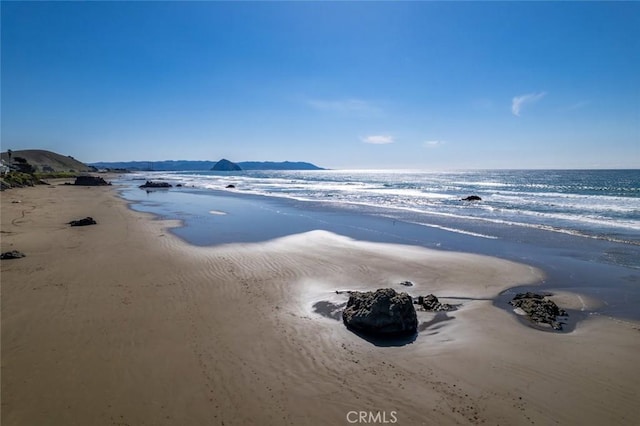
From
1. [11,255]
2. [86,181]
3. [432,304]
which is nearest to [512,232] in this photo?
[432,304]

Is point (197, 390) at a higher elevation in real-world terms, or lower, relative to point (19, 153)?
lower

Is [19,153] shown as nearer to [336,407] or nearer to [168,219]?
[168,219]

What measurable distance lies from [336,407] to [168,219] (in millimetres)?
20974

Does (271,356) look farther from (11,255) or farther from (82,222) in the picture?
(82,222)

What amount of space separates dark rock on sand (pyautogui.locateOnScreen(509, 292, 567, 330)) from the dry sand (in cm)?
51

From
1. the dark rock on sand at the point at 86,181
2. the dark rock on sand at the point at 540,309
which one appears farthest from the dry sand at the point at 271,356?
the dark rock on sand at the point at 86,181

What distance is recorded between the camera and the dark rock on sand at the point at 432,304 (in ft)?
27.9

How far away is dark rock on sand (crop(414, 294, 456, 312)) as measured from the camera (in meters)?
8.50

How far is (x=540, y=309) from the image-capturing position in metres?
8.23

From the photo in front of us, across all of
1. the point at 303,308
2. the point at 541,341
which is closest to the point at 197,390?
the point at 303,308

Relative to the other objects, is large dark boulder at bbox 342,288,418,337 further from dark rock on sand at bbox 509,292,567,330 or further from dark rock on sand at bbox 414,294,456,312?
dark rock on sand at bbox 509,292,567,330

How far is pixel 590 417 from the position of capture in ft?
15.9

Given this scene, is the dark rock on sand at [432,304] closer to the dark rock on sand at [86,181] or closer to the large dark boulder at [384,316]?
the large dark boulder at [384,316]

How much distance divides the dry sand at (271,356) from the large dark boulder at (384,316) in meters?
0.34
